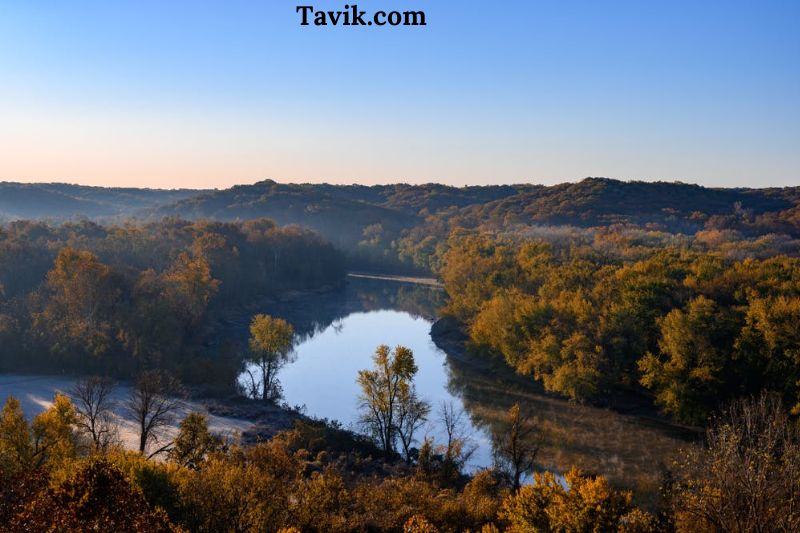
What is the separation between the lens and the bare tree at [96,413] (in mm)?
28719

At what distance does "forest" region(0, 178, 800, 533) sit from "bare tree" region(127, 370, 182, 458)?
1.13 ft

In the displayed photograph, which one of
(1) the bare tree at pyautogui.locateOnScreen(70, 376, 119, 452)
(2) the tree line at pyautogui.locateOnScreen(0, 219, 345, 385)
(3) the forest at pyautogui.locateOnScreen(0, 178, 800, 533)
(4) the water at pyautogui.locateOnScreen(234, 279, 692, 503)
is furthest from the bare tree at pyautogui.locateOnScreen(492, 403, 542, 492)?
(2) the tree line at pyautogui.locateOnScreen(0, 219, 345, 385)

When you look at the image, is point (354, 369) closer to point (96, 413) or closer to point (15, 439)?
point (96, 413)

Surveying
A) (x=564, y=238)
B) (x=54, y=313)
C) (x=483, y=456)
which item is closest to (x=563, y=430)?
(x=483, y=456)

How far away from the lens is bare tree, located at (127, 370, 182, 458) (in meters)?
29.6

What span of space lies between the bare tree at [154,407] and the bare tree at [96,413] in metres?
1.22

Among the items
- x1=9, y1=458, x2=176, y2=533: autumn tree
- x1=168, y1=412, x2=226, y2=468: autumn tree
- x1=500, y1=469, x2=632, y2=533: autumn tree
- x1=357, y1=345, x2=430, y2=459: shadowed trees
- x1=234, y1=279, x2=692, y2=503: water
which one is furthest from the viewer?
x1=234, y1=279, x2=692, y2=503: water

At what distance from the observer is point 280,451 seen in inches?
1026

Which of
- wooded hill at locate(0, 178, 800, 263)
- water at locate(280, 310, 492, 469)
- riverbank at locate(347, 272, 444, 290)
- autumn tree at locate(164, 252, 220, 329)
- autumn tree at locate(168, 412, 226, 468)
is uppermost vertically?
wooded hill at locate(0, 178, 800, 263)

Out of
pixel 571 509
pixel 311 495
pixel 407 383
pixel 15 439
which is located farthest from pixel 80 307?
pixel 571 509

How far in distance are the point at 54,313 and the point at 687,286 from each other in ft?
155

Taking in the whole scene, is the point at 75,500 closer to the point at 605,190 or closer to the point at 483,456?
the point at 483,456

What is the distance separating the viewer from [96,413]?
28.3 meters

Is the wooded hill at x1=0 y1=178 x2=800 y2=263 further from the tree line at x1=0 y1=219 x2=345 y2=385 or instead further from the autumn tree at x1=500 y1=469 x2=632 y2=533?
the autumn tree at x1=500 y1=469 x2=632 y2=533
